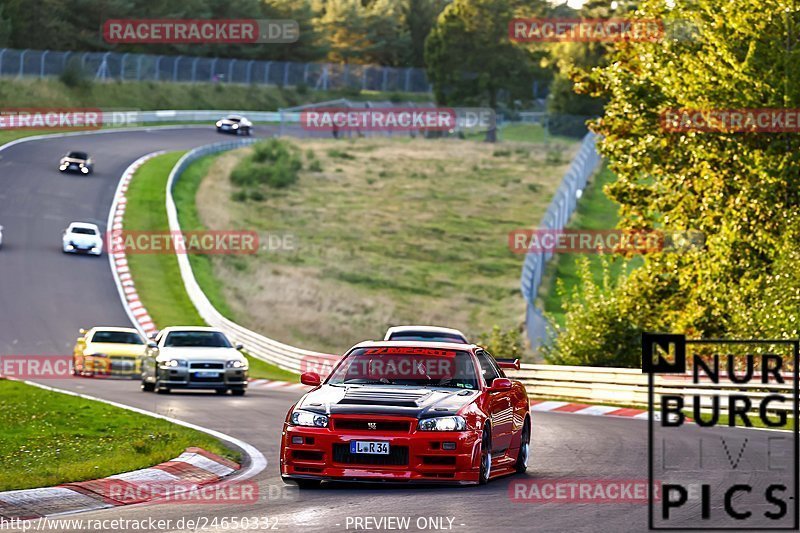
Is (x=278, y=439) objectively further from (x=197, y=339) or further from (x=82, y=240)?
(x=82, y=240)

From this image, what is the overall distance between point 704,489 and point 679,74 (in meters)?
19.6

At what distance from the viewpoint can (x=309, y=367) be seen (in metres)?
36.6

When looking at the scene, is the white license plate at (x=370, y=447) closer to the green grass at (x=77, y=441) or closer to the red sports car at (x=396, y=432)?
the red sports car at (x=396, y=432)

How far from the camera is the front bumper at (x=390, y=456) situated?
12.5m

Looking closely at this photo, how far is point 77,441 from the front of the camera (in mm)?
16516

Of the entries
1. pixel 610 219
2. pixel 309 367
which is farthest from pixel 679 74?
pixel 610 219

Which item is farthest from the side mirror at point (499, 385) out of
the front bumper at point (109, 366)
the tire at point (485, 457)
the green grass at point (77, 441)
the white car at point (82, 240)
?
the white car at point (82, 240)

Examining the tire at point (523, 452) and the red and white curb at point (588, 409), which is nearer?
the tire at point (523, 452)

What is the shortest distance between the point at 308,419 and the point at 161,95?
88.7 m

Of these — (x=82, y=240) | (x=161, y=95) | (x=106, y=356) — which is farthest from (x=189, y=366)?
(x=161, y=95)

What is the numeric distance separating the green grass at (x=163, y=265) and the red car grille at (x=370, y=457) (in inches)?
960

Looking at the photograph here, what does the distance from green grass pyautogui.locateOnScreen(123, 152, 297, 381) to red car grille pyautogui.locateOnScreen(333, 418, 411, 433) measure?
80.1ft

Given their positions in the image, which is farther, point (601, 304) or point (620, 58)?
point (620, 58)

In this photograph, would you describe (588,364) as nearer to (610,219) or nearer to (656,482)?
(656,482)
